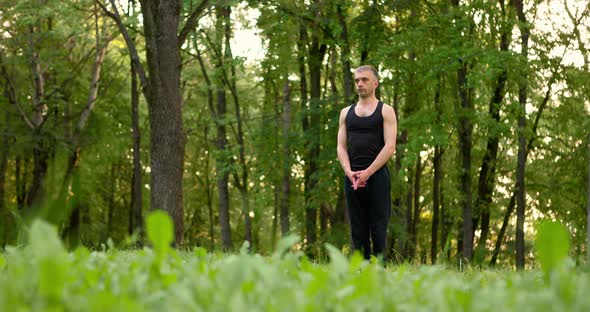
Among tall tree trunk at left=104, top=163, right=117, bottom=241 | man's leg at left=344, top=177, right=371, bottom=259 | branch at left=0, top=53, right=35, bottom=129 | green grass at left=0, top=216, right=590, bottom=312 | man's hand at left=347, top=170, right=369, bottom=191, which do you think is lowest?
tall tree trunk at left=104, top=163, right=117, bottom=241

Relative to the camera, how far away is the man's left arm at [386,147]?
7.03m

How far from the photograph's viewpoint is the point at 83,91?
99.2 feet

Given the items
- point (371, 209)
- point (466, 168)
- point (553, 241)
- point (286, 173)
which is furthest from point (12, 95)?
point (553, 241)

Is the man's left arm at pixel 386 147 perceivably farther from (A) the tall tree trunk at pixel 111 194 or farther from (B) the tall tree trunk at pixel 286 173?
(A) the tall tree trunk at pixel 111 194

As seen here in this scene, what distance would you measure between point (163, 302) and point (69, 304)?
0.90 ft

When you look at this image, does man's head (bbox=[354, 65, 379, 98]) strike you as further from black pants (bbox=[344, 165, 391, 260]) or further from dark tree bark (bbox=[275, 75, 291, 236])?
dark tree bark (bbox=[275, 75, 291, 236])

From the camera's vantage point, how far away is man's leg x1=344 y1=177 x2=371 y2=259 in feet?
23.9

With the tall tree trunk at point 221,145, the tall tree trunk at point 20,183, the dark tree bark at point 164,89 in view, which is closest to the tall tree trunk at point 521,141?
the tall tree trunk at point 221,145

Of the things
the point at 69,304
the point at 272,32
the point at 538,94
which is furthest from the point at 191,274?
the point at 538,94

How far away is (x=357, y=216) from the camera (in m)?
7.35

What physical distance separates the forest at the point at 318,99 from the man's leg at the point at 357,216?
598 cm

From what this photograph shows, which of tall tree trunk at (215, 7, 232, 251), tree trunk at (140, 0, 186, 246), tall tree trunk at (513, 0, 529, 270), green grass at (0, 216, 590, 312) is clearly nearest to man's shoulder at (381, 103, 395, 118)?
green grass at (0, 216, 590, 312)

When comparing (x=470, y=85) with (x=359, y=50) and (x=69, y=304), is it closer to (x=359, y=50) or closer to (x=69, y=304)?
(x=359, y=50)

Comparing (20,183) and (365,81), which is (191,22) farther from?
(20,183)
